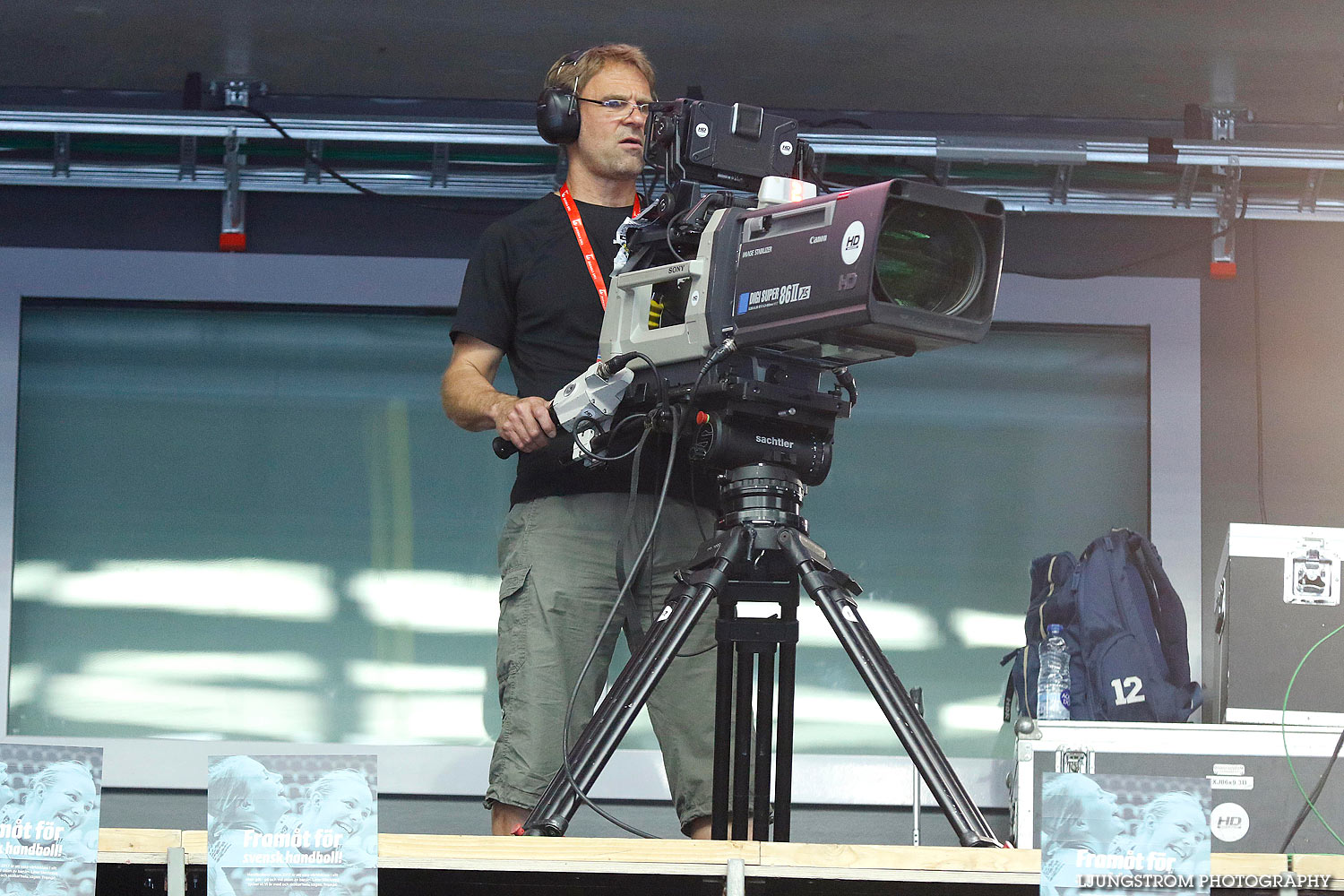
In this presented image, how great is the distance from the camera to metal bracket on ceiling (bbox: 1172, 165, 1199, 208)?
11.5 ft

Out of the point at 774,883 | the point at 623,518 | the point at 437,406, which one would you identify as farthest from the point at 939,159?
the point at 774,883

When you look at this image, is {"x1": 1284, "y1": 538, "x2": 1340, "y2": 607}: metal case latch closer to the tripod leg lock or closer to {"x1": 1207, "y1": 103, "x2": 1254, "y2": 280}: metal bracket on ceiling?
{"x1": 1207, "y1": 103, "x2": 1254, "y2": 280}: metal bracket on ceiling

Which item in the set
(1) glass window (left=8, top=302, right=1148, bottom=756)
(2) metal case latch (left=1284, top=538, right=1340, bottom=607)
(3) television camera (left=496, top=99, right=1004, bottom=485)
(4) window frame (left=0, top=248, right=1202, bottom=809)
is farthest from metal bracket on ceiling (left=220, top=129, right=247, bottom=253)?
(2) metal case latch (left=1284, top=538, right=1340, bottom=607)

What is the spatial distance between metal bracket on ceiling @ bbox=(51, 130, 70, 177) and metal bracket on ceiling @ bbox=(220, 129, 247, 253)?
1.18 feet

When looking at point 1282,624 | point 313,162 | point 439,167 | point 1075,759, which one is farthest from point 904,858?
point 313,162

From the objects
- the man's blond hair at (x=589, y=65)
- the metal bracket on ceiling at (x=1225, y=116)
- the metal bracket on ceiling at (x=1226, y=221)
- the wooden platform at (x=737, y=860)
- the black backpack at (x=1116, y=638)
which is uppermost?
the metal bracket on ceiling at (x=1225, y=116)

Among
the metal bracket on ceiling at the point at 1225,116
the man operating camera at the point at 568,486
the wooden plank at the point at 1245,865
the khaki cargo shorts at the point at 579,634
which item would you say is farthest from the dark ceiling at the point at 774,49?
the wooden plank at the point at 1245,865

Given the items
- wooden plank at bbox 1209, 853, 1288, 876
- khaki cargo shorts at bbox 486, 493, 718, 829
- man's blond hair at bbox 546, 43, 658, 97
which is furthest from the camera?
man's blond hair at bbox 546, 43, 658, 97

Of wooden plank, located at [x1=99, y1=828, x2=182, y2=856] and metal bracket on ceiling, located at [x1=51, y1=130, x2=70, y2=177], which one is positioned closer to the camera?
wooden plank, located at [x1=99, y1=828, x2=182, y2=856]

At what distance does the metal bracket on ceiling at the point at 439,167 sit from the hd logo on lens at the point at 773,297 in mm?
2160

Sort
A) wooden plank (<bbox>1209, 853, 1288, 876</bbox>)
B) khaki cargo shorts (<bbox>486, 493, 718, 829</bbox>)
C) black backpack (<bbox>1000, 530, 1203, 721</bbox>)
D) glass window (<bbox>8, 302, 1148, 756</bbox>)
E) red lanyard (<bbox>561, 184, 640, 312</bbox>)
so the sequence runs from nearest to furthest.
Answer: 1. wooden plank (<bbox>1209, 853, 1288, 876</bbox>)
2. khaki cargo shorts (<bbox>486, 493, 718, 829</bbox>)
3. red lanyard (<bbox>561, 184, 640, 312</bbox>)
4. black backpack (<bbox>1000, 530, 1203, 721</bbox>)
5. glass window (<bbox>8, 302, 1148, 756</bbox>)

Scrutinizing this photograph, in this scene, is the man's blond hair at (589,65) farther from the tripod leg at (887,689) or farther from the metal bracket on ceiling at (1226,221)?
the metal bracket on ceiling at (1226,221)

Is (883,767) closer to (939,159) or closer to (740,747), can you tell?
(939,159)

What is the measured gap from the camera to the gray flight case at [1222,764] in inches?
109
